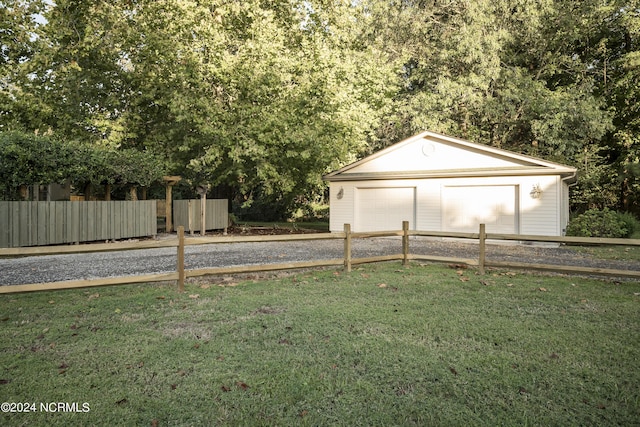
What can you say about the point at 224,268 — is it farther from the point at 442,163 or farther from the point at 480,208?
the point at 442,163

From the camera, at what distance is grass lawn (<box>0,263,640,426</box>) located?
3.20 meters

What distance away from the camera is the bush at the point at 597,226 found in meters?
15.9

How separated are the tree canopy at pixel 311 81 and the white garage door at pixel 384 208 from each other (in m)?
2.59

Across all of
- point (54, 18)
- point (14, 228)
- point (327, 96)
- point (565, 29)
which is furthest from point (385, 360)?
point (565, 29)

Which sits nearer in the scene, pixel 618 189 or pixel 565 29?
pixel 565 29

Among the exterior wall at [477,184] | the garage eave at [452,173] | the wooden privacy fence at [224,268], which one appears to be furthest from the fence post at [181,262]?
the garage eave at [452,173]

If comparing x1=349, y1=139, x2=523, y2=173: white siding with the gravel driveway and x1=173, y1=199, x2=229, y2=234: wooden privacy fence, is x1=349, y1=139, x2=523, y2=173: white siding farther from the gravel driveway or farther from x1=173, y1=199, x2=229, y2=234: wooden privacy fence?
x1=173, y1=199, x2=229, y2=234: wooden privacy fence

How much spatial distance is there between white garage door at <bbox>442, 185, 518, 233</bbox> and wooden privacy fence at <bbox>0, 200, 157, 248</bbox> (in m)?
11.7

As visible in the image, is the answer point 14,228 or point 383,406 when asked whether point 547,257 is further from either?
point 14,228

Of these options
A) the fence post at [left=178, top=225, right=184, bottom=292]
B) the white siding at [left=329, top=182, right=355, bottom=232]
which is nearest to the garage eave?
the white siding at [left=329, top=182, right=355, bottom=232]

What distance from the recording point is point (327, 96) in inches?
764

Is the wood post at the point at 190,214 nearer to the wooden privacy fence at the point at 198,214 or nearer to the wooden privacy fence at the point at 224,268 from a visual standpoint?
the wooden privacy fence at the point at 198,214

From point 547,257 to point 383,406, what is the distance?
414 inches

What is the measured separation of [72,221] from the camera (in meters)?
13.7
